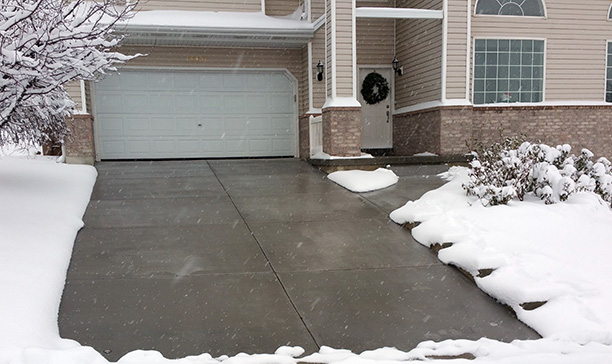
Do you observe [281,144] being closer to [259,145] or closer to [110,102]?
[259,145]

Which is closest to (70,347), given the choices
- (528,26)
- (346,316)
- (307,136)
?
(346,316)

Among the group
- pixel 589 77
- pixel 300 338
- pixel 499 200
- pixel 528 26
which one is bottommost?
pixel 300 338

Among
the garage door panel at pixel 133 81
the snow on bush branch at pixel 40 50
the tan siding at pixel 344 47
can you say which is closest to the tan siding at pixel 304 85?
the tan siding at pixel 344 47

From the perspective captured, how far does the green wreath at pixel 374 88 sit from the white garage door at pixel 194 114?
6.63 feet

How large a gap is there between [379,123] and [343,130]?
3448 mm

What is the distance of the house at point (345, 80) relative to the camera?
1101 centimetres

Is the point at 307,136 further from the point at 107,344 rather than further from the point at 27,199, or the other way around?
the point at 107,344

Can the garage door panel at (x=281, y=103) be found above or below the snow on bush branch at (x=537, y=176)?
above

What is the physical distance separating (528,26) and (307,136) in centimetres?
600

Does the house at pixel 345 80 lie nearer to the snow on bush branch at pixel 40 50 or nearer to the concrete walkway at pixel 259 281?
the concrete walkway at pixel 259 281

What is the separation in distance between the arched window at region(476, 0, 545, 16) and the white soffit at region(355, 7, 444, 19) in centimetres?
162

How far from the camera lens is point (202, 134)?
12.8m

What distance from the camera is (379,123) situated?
Answer: 44.8ft

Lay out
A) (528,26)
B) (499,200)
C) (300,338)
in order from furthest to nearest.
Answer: (528,26) < (499,200) < (300,338)
